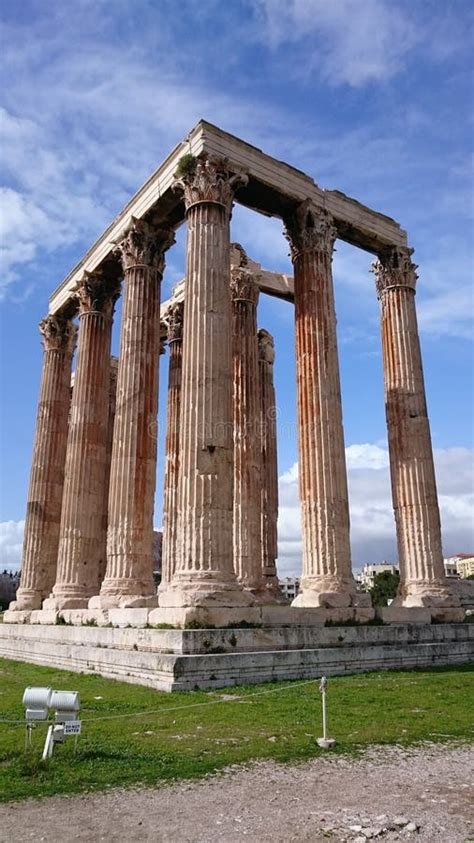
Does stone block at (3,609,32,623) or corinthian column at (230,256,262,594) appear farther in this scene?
stone block at (3,609,32,623)

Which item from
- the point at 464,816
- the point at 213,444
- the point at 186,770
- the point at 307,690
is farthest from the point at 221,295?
the point at 464,816

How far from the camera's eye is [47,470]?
32156 millimetres

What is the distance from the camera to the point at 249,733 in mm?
10062

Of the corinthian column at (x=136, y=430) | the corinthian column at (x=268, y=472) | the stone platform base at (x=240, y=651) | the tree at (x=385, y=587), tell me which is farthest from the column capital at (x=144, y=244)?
the tree at (x=385, y=587)

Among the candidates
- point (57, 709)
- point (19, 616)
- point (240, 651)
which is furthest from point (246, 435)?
point (57, 709)

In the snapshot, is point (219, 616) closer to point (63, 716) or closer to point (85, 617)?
point (85, 617)

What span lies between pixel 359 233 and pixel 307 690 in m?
19.8

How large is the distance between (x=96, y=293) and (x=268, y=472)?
40.5ft

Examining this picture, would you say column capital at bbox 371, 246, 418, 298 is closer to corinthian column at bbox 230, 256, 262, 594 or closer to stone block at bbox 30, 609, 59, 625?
corinthian column at bbox 230, 256, 262, 594

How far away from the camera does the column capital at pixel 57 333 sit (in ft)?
113

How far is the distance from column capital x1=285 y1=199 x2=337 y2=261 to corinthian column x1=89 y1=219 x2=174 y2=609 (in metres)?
5.19

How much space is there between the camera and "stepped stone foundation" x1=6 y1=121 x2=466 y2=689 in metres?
18.0

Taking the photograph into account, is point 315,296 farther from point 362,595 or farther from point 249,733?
point 249,733

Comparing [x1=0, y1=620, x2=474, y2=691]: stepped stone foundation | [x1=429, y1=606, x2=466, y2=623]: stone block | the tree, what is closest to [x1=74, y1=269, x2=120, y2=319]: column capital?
[x1=0, y1=620, x2=474, y2=691]: stepped stone foundation
